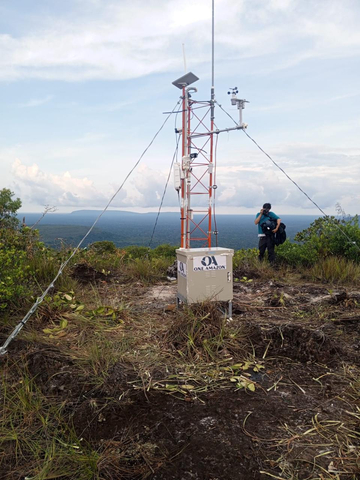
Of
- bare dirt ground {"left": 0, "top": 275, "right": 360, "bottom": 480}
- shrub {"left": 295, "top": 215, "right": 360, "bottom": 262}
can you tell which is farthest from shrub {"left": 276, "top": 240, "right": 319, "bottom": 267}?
bare dirt ground {"left": 0, "top": 275, "right": 360, "bottom": 480}

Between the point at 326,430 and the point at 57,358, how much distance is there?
2380 millimetres

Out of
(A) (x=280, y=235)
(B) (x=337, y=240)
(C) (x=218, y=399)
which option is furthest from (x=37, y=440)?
(B) (x=337, y=240)

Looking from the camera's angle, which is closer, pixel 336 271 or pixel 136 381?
pixel 136 381

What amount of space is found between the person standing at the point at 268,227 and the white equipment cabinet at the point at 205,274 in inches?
137

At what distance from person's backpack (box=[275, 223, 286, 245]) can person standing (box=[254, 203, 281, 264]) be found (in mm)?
74

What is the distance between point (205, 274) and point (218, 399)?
2.07m

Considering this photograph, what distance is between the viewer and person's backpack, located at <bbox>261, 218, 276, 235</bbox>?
826cm

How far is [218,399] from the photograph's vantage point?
10.1 ft

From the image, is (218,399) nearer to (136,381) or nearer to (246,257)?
(136,381)

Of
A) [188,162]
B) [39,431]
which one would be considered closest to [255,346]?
[39,431]

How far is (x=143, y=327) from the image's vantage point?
4707mm

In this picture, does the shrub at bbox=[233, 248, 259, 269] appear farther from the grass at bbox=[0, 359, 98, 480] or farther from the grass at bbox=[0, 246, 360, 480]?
the grass at bbox=[0, 359, 98, 480]

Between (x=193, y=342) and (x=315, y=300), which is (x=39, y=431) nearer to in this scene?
(x=193, y=342)

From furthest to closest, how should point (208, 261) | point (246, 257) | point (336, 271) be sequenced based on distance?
point (246, 257)
point (336, 271)
point (208, 261)
